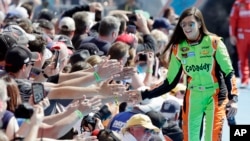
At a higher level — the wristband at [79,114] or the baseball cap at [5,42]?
the baseball cap at [5,42]

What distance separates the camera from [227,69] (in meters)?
9.83

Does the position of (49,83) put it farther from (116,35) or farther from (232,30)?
(232,30)

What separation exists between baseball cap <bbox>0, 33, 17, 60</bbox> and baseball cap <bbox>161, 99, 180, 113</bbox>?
8.64ft

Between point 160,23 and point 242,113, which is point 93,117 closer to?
point 242,113

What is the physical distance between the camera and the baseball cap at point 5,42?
8.07m

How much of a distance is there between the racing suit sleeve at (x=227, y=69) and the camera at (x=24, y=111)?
137 inches

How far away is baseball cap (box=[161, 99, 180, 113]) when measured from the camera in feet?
34.6

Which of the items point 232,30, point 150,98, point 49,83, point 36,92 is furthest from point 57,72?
point 232,30

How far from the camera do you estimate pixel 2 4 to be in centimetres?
1642

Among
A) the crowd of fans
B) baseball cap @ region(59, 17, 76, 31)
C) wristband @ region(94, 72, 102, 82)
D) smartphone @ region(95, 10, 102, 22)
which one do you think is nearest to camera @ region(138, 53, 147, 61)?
the crowd of fans

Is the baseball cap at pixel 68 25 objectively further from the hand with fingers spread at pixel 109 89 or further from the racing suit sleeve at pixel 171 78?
the hand with fingers spread at pixel 109 89

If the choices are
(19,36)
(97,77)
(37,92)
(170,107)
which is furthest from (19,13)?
(37,92)

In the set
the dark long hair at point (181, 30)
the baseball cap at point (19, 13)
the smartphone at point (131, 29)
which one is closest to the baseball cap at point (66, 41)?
the dark long hair at point (181, 30)

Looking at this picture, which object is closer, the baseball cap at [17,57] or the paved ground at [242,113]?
the baseball cap at [17,57]
